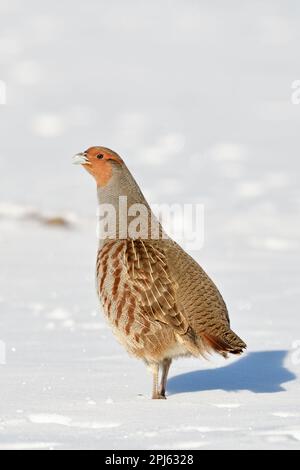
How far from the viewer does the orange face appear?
5094 mm

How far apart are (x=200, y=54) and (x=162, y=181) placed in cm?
762

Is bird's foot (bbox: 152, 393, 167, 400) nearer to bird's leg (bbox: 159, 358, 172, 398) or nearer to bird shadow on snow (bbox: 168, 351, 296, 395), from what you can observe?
bird's leg (bbox: 159, 358, 172, 398)

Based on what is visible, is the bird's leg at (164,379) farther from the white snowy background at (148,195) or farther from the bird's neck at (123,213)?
the bird's neck at (123,213)

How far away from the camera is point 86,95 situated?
783 inches

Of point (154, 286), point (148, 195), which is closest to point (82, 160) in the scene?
point (154, 286)

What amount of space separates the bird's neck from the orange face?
4cm

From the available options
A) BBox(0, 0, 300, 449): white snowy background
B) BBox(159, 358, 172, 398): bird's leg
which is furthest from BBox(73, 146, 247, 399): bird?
BBox(0, 0, 300, 449): white snowy background

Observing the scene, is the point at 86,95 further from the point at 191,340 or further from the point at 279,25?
the point at 191,340

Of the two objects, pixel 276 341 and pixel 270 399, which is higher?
pixel 276 341

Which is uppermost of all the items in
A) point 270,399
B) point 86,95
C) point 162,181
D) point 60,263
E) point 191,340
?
point 86,95

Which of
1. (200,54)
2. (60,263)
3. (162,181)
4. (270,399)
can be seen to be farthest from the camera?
(200,54)

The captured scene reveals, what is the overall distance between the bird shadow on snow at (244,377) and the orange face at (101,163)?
3.81ft

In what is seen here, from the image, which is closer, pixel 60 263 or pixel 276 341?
pixel 276 341
